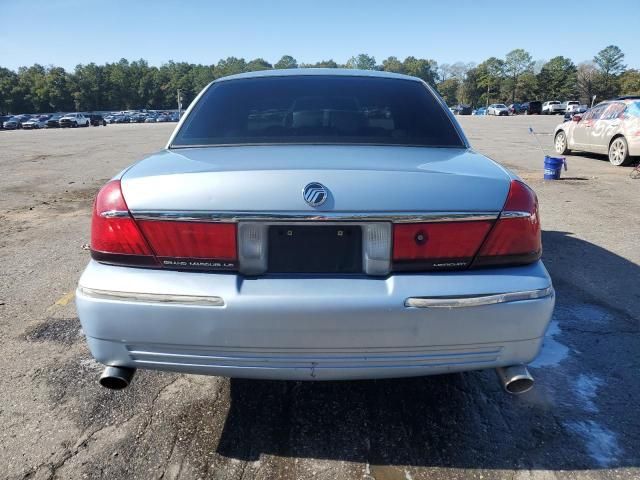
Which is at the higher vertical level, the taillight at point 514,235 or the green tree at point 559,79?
the green tree at point 559,79

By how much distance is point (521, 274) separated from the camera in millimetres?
2074

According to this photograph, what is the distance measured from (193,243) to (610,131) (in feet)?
43.3

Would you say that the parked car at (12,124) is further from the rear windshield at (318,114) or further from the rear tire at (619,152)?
the rear windshield at (318,114)

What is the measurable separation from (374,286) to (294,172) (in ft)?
1.81

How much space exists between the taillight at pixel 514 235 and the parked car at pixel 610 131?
37.3 feet

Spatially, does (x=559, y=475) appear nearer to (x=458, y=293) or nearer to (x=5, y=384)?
(x=458, y=293)

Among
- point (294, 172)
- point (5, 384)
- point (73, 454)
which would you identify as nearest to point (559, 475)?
point (294, 172)

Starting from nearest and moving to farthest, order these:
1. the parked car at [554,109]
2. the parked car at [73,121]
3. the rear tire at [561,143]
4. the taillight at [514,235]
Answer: the taillight at [514,235] < the rear tire at [561,143] < the parked car at [73,121] < the parked car at [554,109]

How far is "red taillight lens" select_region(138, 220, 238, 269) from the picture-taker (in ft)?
6.59

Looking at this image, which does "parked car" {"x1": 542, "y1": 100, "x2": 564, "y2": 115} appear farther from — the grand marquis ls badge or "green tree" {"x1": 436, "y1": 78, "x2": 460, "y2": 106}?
the grand marquis ls badge

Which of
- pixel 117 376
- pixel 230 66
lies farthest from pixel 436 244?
pixel 230 66

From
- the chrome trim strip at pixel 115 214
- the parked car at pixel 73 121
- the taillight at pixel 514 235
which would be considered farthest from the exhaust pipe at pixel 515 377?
the parked car at pixel 73 121

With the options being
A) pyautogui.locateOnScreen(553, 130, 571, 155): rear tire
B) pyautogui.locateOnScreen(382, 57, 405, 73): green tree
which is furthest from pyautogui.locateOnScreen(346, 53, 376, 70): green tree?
pyautogui.locateOnScreen(553, 130, 571, 155): rear tire

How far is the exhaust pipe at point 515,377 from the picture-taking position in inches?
83.5
